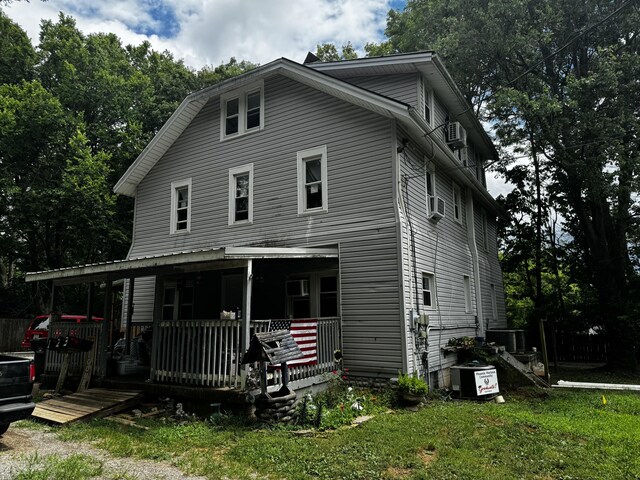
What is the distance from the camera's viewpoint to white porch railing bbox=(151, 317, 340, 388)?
793cm

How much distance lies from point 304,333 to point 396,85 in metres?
7.65

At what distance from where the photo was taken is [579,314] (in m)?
17.8

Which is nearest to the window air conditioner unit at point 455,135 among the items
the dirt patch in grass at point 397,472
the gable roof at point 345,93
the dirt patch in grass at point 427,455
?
the gable roof at point 345,93

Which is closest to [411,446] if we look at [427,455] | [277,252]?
[427,455]

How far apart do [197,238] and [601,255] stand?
15.1 meters

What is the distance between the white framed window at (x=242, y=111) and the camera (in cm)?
1287

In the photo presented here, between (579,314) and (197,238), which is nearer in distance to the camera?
(197,238)

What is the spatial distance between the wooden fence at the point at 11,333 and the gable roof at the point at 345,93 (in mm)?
13061

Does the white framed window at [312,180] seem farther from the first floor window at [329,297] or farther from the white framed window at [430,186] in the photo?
the white framed window at [430,186]

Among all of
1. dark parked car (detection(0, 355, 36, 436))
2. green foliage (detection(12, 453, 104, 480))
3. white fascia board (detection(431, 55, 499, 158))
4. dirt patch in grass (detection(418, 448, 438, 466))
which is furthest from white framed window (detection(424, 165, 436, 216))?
dark parked car (detection(0, 355, 36, 436))

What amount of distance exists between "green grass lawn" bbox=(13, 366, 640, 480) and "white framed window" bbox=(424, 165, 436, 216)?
218 inches

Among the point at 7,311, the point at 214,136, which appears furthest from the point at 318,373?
the point at 7,311

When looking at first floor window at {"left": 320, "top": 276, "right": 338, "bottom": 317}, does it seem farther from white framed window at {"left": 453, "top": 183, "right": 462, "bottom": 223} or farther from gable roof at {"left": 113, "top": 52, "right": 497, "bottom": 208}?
white framed window at {"left": 453, "top": 183, "right": 462, "bottom": 223}

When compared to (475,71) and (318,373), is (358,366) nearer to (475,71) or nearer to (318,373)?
(318,373)
